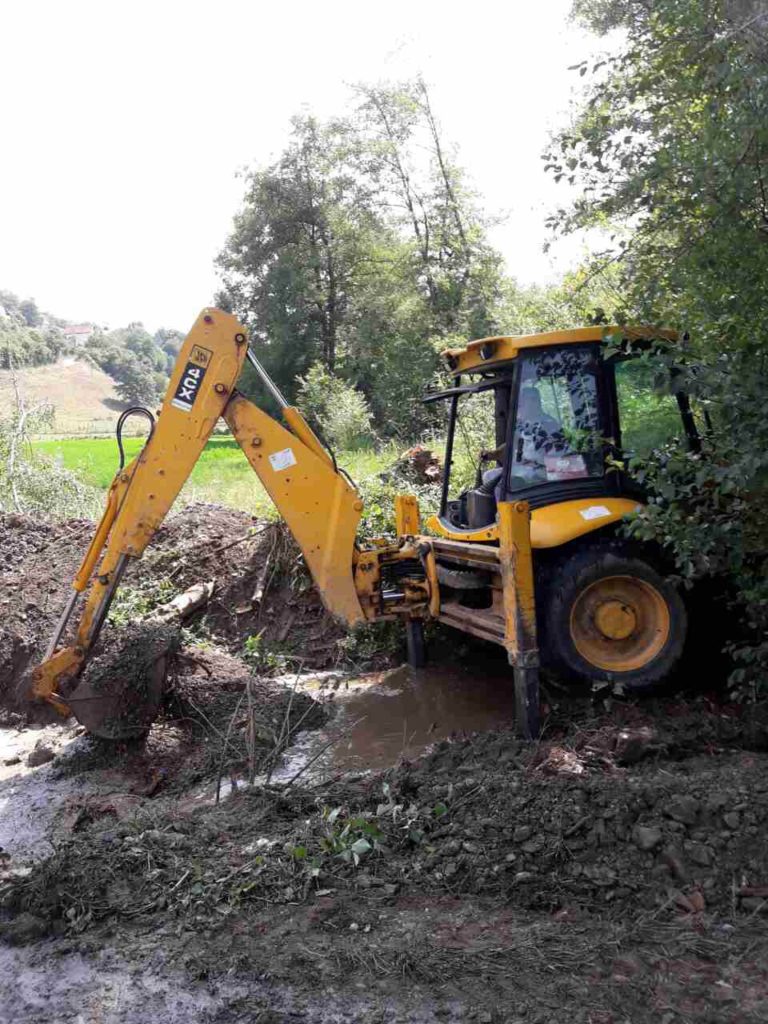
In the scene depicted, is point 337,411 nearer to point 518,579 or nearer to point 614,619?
point 614,619

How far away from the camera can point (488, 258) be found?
28.5 metres

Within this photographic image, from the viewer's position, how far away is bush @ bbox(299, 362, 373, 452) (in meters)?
22.6

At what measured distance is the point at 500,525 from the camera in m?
5.16

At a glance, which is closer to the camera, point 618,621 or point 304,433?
point 618,621

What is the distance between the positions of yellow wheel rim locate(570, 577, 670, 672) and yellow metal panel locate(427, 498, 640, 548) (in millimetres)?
404

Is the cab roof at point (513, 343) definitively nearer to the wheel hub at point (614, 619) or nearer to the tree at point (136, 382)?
the wheel hub at point (614, 619)

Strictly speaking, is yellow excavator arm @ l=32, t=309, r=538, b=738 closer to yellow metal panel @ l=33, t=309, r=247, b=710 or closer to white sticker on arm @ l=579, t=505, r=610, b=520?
yellow metal panel @ l=33, t=309, r=247, b=710

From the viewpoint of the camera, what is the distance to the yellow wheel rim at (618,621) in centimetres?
550

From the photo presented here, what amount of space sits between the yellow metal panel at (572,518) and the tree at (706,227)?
69 cm

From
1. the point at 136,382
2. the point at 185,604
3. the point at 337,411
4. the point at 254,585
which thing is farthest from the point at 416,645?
the point at 136,382

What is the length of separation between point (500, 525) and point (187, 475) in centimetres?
224

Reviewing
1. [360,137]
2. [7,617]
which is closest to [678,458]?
[7,617]

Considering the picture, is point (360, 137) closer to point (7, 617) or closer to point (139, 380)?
point (7, 617)

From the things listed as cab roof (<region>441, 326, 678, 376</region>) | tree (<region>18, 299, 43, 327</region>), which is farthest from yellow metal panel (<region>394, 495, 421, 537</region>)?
tree (<region>18, 299, 43, 327</region>)
